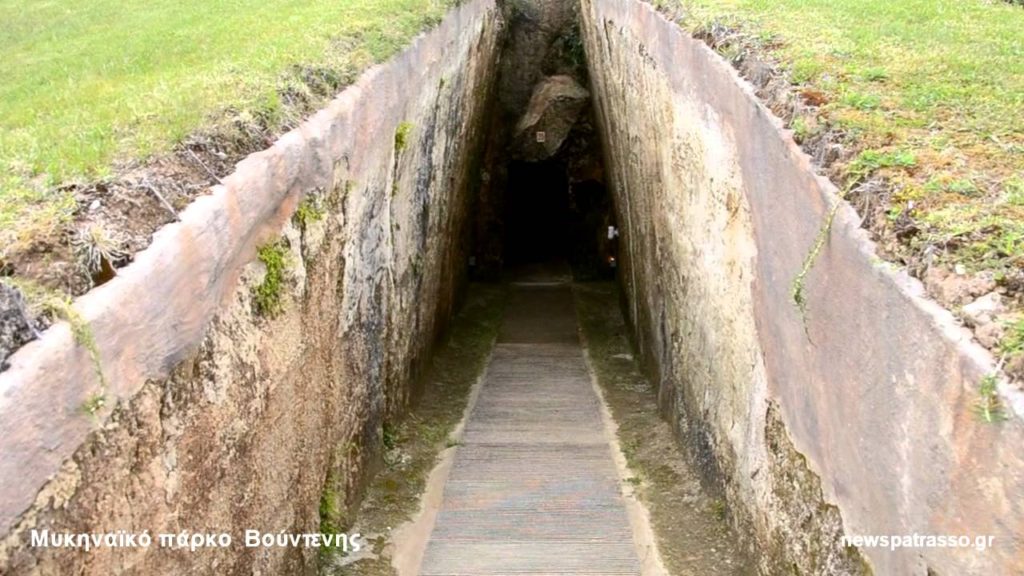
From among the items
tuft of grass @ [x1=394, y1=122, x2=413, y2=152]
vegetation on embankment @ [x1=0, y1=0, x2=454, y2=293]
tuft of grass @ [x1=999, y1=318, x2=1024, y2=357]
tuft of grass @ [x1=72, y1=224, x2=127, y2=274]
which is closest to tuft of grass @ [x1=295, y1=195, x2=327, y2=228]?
vegetation on embankment @ [x1=0, y1=0, x2=454, y2=293]

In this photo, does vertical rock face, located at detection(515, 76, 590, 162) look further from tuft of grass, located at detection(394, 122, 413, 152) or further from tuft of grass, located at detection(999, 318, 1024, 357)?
tuft of grass, located at detection(999, 318, 1024, 357)

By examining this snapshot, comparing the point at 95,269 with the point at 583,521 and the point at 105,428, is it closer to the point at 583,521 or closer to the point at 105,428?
the point at 105,428

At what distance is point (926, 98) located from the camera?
5.19m

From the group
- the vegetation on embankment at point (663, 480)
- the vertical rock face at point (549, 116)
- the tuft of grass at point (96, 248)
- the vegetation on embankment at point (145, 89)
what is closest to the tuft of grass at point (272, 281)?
the vegetation on embankment at point (145, 89)

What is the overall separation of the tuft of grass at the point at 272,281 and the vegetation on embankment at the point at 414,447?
70.7 inches

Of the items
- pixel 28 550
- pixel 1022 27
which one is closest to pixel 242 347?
pixel 28 550

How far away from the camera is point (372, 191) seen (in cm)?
757

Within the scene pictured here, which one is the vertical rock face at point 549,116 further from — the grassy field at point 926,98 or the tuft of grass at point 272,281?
the tuft of grass at point 272,281

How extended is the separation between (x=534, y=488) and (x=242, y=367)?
3726mm

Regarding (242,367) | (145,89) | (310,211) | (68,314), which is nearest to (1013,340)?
(68,314)

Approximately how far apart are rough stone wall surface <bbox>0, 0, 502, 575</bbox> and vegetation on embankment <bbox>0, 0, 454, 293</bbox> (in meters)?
0.24

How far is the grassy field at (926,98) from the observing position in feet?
12.3

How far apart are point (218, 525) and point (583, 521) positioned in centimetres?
358

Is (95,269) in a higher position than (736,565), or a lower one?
higher
